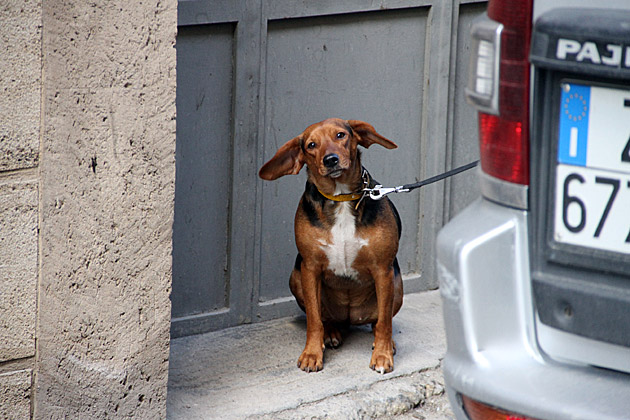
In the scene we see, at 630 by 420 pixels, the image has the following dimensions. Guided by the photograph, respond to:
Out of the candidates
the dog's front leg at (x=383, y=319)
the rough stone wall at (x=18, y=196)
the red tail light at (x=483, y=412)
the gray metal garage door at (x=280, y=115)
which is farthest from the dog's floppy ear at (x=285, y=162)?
the red tail light at (x=483, y=412)

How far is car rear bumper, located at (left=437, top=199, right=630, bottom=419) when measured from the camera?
6.57ft

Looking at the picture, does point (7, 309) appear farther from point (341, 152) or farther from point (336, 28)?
point (336, 28)

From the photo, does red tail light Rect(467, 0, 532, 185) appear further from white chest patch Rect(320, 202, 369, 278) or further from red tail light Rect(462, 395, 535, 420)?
white chest patch Rect(320, 202, 369, 278)

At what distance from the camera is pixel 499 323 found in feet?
6.86

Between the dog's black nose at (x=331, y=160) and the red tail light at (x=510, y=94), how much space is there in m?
1.72

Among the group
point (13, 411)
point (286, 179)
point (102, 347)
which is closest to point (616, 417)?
point (102, 347)

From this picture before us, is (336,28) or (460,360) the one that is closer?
(460,360)

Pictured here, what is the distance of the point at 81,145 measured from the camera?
9.68 feet

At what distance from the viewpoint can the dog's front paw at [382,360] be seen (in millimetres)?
4082

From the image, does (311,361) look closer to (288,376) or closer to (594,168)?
(288,376)

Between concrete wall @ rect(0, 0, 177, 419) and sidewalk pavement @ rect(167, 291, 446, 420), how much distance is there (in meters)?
0.57

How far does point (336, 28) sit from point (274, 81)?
18.4 inches

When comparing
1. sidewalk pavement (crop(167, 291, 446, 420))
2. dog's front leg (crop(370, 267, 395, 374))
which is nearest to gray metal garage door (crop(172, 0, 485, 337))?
sidewalk pavement (crop(167, 291, 446, 420))

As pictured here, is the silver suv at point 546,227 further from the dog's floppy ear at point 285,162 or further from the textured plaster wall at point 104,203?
the dog's floppy ear at point 285,162
